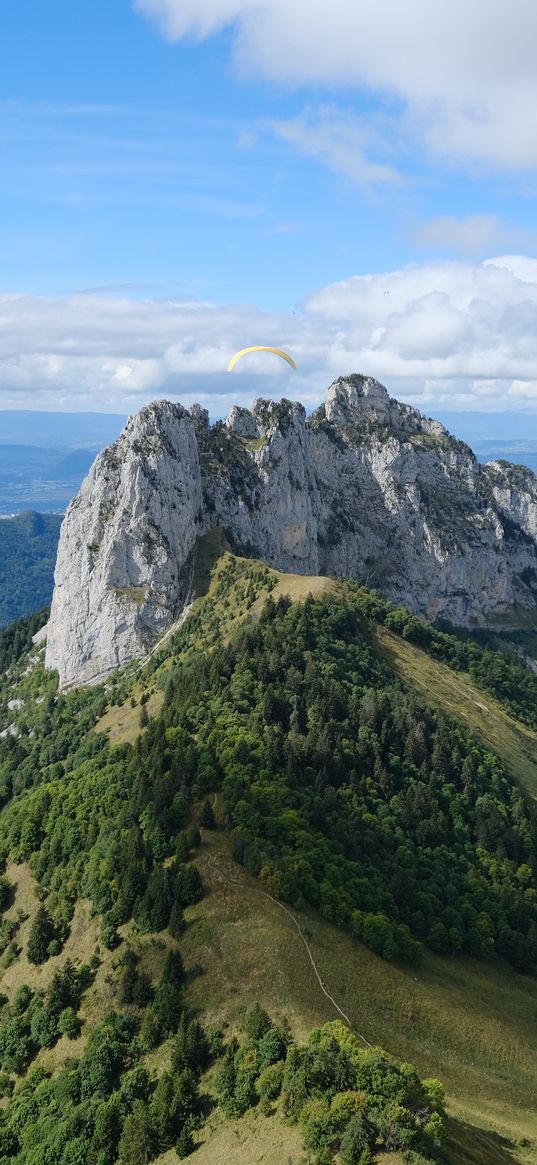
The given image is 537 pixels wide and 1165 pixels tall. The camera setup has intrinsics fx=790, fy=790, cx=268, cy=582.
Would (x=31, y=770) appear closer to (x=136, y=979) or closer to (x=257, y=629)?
(x=257, y=629)

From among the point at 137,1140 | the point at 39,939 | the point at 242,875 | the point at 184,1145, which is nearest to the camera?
the point at 184,1145

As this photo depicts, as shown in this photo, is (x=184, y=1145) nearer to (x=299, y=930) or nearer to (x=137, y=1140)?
(x=137, y=1140)

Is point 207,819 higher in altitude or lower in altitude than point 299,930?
Result: higher

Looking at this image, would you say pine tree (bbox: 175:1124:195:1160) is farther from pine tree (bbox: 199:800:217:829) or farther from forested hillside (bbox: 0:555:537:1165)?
pine tree (bbox: 199:800:217:829)

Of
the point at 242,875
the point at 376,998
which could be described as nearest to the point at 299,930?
the point at 242,875

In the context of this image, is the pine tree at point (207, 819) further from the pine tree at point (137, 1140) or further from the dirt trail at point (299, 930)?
the pine tree at point (137, 1140)

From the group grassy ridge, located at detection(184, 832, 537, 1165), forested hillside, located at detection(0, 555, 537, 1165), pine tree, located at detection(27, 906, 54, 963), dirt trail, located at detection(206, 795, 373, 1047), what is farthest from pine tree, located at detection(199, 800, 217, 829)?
pine tree, located at detection(27, 906, 54, 963)

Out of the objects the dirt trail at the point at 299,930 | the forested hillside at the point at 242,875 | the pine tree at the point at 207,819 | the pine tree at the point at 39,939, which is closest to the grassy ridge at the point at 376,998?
the dirt trail at the point at 299,930

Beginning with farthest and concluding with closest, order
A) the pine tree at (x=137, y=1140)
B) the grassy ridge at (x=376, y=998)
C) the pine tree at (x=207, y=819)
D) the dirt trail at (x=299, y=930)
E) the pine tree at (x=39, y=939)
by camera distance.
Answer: the pine tree at (x=207, y=819)
the pine tree at (x=39, y=939)
the dirt trail at (x=299, y=930)
the grassy ridge at (x=376, y=998)
the pine tree at (x=137, y=1140)

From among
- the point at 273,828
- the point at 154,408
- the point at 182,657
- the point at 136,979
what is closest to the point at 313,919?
the point at 273,828
